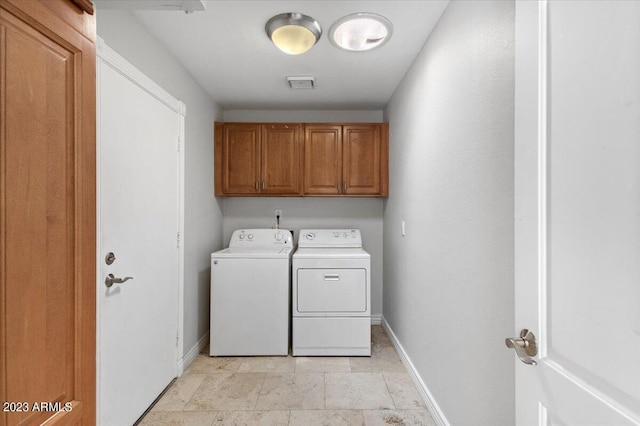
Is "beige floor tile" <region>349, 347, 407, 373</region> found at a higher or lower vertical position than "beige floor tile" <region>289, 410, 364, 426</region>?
higher

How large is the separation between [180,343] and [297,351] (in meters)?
0.96

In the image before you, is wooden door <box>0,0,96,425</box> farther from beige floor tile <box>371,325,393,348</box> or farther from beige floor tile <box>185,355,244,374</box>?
beige floor tile <box>371,325,393,348</box>

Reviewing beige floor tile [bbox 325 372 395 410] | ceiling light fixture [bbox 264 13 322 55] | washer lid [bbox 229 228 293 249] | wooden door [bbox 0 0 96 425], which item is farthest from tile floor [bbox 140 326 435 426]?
ceiling light fixture [bbox 264 13 322 55]

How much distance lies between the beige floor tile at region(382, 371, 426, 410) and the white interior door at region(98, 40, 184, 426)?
1.59 m

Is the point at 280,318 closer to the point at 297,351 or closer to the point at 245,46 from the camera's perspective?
the point at 297,351

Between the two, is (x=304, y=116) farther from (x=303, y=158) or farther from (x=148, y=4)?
(x=148, y=4)

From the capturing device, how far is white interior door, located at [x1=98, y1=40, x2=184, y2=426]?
5.04ft

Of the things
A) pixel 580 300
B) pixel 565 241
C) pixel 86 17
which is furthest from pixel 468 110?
pixel 86 17

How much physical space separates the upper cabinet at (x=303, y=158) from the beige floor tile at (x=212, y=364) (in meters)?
1.59

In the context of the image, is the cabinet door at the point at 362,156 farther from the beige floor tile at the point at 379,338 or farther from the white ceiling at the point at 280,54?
the beige floor tile at the point at 379,338

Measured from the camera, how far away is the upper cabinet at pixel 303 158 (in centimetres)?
323

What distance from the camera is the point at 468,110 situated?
1.43 metres

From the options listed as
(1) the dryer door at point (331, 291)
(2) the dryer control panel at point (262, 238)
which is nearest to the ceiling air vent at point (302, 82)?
(2) the dryer control panel at point (262, 238)

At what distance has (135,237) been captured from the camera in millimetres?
1777
